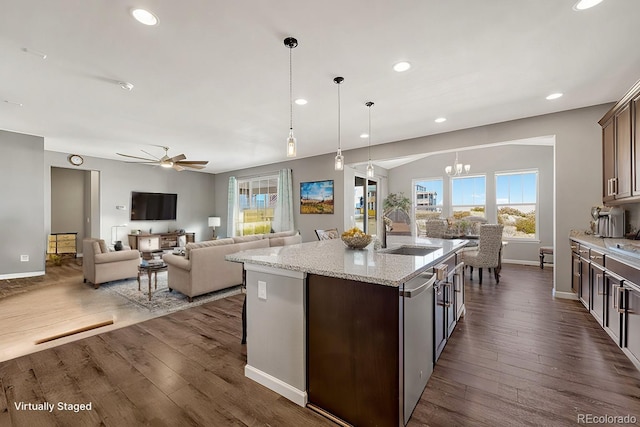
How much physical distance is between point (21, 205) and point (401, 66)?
704 centimetres

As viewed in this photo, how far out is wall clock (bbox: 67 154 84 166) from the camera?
21.8ft

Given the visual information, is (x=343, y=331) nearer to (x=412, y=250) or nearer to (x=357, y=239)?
(x=357, y=239)

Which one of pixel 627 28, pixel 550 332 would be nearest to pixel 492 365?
pixel 550 332

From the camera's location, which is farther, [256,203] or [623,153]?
[256,203]

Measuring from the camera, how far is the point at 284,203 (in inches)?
292

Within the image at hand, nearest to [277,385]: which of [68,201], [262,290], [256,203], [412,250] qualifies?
[262,290]

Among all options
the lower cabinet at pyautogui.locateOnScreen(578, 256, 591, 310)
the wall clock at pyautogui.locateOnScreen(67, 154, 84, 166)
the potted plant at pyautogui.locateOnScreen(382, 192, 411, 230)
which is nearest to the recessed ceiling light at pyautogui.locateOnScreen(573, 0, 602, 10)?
the lower cabinet at pyautogui.locateOnScreen(578, 256, 591, 310)

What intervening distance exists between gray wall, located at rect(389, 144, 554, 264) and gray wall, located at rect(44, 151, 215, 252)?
7442mm

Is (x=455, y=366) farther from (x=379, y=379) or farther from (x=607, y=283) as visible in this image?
(x=607, y=283)

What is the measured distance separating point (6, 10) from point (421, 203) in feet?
27.2

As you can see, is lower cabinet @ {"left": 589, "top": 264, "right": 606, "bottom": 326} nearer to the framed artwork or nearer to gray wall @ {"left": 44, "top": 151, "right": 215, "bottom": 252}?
the framed artwork

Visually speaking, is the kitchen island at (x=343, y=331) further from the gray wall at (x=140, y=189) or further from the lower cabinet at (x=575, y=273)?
the gray wall at (x=140, y=189)

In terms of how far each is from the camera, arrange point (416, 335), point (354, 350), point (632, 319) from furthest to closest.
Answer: point (632, 319) < point (416, 335) < point (354, 350)

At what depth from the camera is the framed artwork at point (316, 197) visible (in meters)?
6.61
